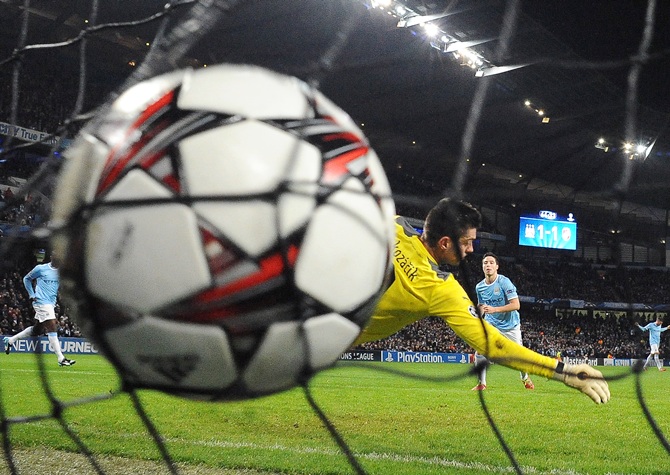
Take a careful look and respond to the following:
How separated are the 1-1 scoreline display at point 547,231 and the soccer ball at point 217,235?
31547 millimetres

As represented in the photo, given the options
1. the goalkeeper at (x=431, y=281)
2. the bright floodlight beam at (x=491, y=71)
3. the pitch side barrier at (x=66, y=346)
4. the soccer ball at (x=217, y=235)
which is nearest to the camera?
the soccer ball at (x=217, y=235)

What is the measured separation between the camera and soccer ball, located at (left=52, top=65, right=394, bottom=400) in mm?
1441

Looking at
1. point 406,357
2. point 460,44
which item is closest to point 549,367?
point 460,44

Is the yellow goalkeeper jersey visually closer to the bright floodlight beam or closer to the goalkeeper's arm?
the goalkeeper's arm

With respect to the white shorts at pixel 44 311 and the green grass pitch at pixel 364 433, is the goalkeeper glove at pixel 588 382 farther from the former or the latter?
the white shorts at pixel 44 311

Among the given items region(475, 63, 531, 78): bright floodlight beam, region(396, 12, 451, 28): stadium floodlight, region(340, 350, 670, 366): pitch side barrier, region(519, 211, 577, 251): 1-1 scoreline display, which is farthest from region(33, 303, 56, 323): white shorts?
region(519, 211, 577, 251): 1-1 scoreline display

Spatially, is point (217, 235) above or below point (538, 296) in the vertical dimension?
above

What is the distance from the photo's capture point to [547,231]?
32375mm

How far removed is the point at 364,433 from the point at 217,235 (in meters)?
3.45

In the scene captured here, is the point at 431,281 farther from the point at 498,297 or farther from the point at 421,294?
the point at 498,297

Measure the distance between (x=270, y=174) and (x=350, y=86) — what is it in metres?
20.1

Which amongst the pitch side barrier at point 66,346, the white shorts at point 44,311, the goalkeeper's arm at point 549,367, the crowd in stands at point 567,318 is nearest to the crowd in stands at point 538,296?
the crowd in stands at point 567,318

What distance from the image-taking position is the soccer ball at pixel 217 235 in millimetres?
1441

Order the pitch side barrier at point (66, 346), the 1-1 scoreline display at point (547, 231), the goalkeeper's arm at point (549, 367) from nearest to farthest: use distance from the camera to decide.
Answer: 1. the goalkeeper's arm at point (549, 367)
2. the pitch side barrier at point (66, 346)
3. the 1-1 scoreline display at point (547, 231)
